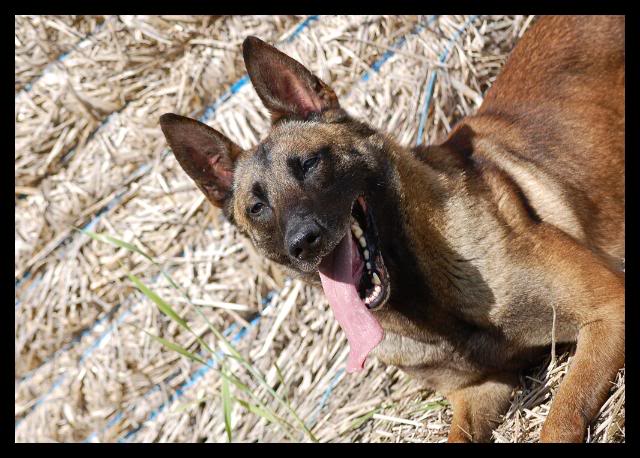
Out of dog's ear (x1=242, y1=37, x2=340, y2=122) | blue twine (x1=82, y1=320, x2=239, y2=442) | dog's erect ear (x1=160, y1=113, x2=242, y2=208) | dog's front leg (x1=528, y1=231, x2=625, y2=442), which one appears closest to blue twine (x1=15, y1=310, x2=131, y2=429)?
blue twine (x1=82, y1=320, x2=239, y2=442)

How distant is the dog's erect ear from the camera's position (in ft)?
13.4

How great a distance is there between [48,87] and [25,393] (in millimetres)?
2297

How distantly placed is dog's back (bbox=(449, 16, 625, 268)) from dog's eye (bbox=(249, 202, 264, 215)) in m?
1.25

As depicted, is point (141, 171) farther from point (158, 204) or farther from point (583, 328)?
point (583, 328)

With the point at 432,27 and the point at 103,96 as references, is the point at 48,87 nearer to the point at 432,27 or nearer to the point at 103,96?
the point at 103,96

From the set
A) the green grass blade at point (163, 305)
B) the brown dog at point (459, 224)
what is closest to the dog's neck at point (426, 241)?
the brown dog at point (459, 224)

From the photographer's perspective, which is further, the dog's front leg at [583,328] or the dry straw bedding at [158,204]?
the dry straw bedding at [158,204]

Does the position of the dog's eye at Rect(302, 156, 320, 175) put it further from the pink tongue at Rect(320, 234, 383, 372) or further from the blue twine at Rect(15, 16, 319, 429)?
the blue twine at Rect(15, 16, 319, 429)

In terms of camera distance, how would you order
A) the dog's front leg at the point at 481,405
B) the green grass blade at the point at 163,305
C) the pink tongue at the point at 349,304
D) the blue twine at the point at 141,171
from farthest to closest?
the blue twine at the point at 141,171
the dog's front leg at the point at 481,405
the green grass blade at the point at 163,305
the pink tongue at the point at 349,304

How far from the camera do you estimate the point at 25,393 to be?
5.61m

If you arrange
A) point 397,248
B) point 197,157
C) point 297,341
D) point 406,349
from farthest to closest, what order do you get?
point 297,341
point 197,157
point 406,349
point 397,248

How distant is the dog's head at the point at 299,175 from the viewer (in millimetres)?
3498

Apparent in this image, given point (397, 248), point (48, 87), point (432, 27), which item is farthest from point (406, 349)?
point (48, 87)

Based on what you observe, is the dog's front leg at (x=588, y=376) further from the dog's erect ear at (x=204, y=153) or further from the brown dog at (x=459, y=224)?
the dog's erect ear at (x=204, y=153)
